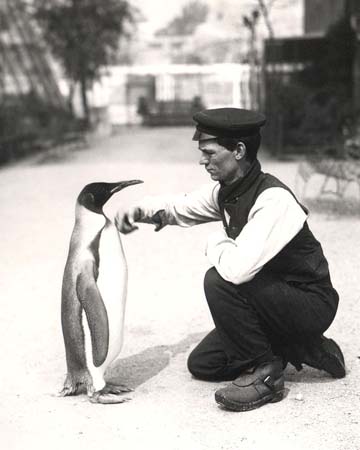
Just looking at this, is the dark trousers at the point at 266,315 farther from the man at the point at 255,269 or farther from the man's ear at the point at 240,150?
the man's ear at the point at 240,150

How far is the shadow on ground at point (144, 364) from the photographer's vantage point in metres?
4.35

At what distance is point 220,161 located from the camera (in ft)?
12.8

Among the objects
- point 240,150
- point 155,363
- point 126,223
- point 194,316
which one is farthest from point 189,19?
point 240,150

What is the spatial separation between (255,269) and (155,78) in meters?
41.7

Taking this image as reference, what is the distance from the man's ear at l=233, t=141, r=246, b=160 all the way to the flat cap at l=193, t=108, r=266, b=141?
1.5 inches

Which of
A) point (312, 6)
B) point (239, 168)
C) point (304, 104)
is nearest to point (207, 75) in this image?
point (312, 6)

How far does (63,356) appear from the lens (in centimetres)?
472

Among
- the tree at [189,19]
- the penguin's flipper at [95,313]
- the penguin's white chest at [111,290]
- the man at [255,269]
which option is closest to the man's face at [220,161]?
the man at [255,269]

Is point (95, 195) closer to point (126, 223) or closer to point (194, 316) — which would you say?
point (126, 223)

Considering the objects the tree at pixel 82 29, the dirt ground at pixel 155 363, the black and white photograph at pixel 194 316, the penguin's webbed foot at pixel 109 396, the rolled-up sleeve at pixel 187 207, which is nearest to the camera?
the dirt ground at pixel 155 363

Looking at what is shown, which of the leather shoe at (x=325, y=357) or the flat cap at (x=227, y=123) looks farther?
the leather shoe at (x=325, y=357)

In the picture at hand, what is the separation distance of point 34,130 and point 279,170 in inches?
297

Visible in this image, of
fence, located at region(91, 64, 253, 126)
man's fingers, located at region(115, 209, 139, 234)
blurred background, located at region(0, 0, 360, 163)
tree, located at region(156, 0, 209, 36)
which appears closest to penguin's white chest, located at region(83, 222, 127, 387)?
man's fingers, located at region(115, 209, 139, 234)

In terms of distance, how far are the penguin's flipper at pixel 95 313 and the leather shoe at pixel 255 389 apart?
52 cm
